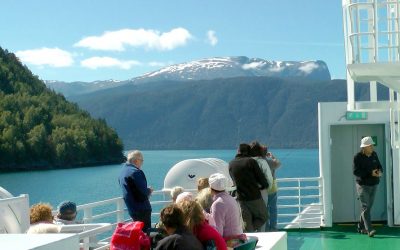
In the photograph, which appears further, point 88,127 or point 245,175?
point 88,127

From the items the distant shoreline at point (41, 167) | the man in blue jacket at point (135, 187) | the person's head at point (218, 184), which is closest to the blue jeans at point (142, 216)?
the man in blue jacket at point (135, 187)

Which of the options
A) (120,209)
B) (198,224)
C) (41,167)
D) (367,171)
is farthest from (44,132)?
(198,224)

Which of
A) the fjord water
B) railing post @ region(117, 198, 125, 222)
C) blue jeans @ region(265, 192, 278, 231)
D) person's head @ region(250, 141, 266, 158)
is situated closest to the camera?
railing post @ region(117, 198, 125, 222)

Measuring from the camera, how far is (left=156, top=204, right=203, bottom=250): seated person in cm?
432

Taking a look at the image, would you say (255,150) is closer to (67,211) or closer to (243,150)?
(243,150)

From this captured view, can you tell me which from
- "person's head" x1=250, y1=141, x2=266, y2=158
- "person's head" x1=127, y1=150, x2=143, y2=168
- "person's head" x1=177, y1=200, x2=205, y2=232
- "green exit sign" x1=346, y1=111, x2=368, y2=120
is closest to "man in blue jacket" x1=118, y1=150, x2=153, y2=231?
"person's head" x1=127, y1=150, x2=143, y2=168

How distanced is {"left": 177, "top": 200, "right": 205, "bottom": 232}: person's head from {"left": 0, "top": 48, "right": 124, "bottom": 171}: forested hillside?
112m

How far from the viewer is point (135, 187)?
24.3 feet

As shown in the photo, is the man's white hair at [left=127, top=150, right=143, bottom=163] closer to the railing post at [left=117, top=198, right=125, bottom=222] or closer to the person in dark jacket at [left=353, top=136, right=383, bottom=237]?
the railing post at [left=117, top=198, right=125, bottom=222]

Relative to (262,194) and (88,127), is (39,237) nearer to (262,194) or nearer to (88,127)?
(262,194)

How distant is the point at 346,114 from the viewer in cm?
1100

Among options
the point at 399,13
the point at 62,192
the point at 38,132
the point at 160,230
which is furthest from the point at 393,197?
the point at 38,132

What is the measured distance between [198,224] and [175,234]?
14.2 inches

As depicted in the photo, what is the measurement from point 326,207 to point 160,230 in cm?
638
